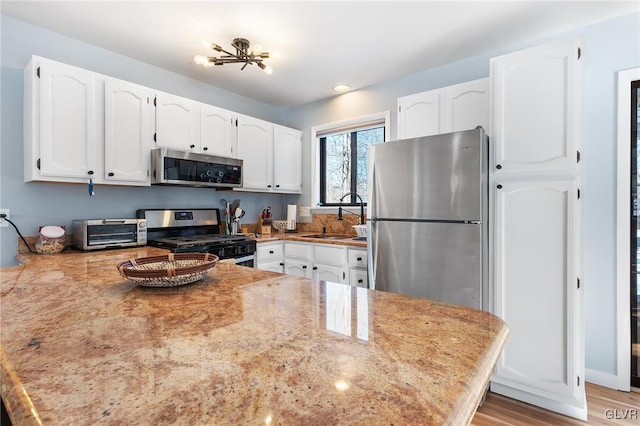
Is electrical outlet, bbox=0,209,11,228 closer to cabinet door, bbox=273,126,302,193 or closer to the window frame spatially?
cabinet door, bbox=273,126,302,193

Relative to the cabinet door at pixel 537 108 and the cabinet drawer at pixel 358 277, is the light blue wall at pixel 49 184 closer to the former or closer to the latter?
the cabinet drawer at pixel 358 277

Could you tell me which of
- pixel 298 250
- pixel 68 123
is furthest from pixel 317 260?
pixel 68 123

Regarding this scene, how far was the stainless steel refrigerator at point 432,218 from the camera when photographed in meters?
1.92

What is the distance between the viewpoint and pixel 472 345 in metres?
0.63

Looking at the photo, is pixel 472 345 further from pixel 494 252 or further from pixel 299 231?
pixel 299 231

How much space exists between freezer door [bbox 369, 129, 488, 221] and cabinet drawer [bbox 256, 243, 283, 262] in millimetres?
1188

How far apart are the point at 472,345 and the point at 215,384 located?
495 mm

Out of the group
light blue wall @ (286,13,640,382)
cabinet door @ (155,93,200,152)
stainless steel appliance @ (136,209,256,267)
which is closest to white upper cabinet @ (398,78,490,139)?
light blue wall @ (286,13,640,382)

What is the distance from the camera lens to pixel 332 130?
364cm

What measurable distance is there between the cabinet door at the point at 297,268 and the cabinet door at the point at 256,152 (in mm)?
861

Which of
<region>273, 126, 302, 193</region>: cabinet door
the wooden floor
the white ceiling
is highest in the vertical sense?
the white ceiling

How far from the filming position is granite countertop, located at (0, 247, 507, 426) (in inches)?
16.8

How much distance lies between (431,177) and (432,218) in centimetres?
27

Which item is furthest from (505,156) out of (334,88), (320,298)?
(334,88)
